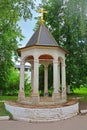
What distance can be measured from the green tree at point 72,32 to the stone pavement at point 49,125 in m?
10.5

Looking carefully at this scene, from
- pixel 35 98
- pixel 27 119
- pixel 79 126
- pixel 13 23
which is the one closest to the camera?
pixel 79 126

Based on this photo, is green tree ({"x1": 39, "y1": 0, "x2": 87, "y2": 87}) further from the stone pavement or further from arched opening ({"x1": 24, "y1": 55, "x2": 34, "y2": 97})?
the stone pavement

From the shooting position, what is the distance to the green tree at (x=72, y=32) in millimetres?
19961

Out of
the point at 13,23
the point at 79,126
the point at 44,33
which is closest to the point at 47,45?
the point at 44,33

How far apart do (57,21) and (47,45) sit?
887 cm

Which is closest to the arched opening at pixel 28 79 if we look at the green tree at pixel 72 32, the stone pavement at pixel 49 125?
the green tree at pixel 72 32

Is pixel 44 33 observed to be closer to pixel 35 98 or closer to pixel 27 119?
pixel 35 98

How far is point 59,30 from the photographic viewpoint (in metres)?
21.6

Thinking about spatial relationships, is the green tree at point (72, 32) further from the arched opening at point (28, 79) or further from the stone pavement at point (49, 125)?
the stone pavement at point (49, 125)

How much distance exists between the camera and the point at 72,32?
21.1 meters

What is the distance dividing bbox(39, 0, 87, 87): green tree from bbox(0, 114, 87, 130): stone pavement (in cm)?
1047

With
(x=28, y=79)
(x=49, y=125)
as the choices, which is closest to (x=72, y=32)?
(x=28, y=79)

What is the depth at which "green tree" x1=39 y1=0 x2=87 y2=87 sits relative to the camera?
19961mm

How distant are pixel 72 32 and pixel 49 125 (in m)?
13.0
